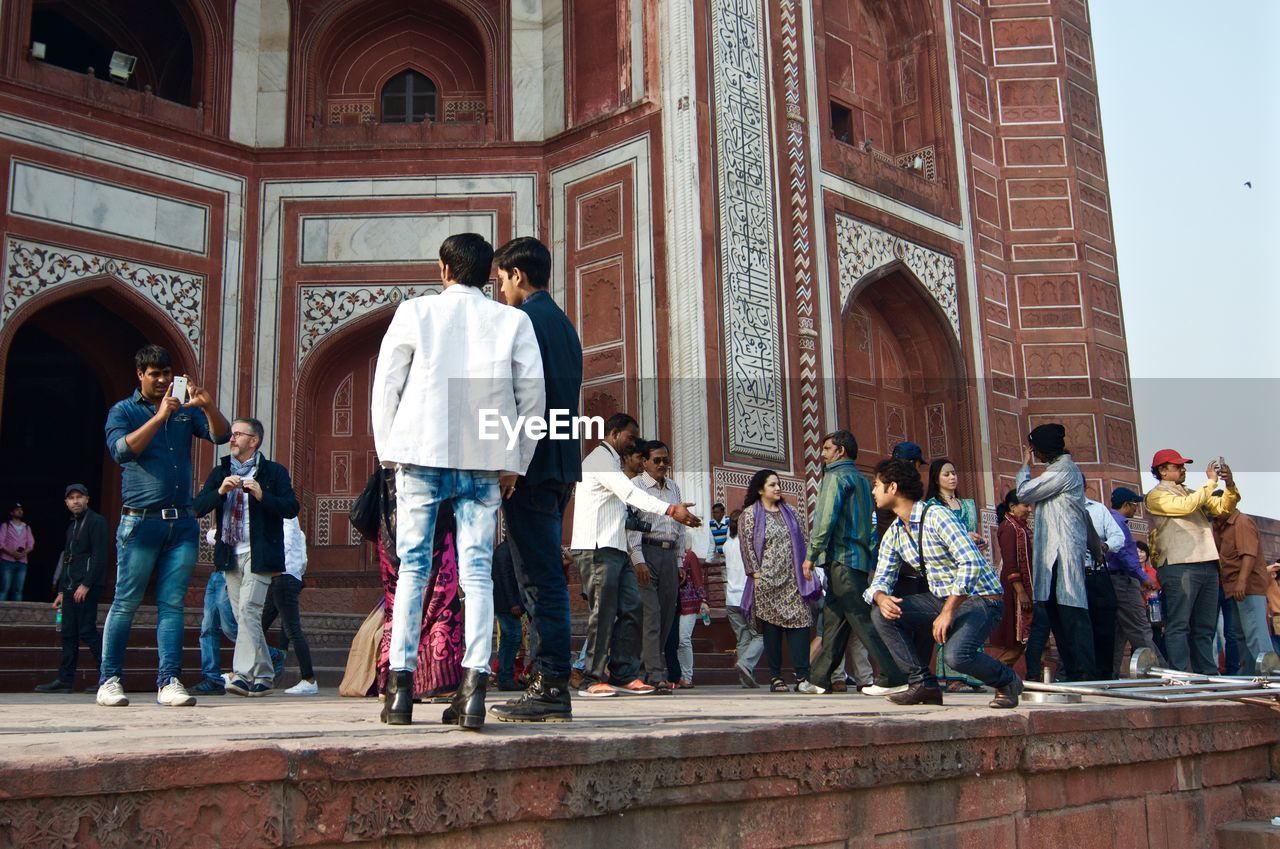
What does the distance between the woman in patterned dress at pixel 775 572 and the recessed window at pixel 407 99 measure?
26.8 ft

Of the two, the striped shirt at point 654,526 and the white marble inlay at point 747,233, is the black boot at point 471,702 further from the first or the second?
the white marble inlay at point 747,233

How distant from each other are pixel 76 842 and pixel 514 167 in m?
12.0

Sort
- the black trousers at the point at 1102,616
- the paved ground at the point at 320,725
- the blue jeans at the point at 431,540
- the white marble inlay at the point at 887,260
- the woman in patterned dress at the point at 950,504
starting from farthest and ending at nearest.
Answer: the white marble inlay at the point at 887,260 → the black trousers at the point at 1102,616 → the woman in patterned dress at the point at 950,504 → the blue jeans at the point at 431,540 → the paved ground at the point at 320,725

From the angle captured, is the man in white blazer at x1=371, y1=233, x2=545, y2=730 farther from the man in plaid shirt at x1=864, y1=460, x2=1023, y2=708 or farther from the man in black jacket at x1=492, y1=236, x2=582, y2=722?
the man in plaid shirt at x1=864, y1=460, x2=1023, y2=708

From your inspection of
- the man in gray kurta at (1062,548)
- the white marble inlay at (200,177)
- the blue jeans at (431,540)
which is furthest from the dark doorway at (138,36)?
the blue jeans at (431,540)

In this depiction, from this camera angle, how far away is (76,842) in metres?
2.05

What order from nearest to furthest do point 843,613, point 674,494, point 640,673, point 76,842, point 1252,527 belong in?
point 76,842
point 843,613
point 640,673
point 674,494
point 1252,527

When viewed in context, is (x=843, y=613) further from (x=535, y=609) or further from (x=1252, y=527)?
(x=1252, y=527)

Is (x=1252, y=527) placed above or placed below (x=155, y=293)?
below

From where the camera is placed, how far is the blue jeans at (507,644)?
22.3 ft

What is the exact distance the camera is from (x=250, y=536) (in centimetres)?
671

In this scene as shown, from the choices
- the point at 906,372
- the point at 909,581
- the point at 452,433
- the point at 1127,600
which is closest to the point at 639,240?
the point at 906,372

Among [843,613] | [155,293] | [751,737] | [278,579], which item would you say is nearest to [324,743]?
[751,737]

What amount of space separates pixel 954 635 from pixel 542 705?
208cm
